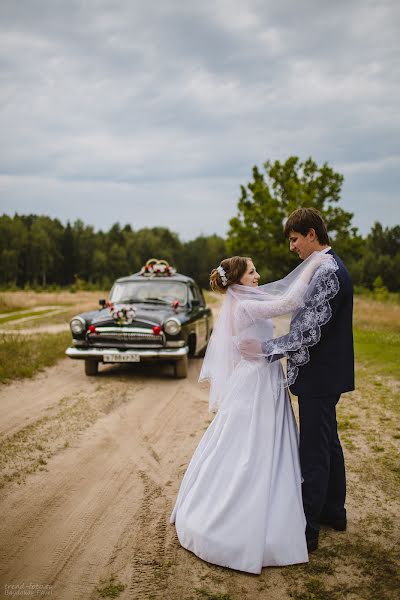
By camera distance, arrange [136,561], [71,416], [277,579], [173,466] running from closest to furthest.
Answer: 1. [277,579]
2. [136,561]
3. [173,466]
4. [71,416]

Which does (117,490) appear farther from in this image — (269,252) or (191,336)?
(269,252)

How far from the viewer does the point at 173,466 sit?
4.71 meters

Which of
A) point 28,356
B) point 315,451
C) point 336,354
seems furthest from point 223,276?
point 28,356

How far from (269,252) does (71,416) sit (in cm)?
2538

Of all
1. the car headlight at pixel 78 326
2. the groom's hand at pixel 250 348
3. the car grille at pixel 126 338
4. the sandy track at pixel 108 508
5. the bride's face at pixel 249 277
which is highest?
the bride's face at pixel 249 277

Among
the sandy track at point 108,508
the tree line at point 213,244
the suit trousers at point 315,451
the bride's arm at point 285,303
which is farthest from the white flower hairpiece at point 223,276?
the tree line at point 213,244

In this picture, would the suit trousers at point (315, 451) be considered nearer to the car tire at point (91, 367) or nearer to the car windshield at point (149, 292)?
the car tire at point (91, 367)

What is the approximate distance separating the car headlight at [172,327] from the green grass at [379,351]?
3.97m

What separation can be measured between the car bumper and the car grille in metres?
0.08

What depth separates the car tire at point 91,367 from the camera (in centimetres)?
889

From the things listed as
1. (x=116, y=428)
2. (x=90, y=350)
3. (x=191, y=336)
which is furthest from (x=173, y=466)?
(x=191, y=336)

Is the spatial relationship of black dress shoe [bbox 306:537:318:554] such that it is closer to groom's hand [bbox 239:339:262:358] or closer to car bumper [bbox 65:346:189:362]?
groom's hand [bbox 239:339:262:358]

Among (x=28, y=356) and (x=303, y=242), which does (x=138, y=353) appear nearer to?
(x=28, y=356)

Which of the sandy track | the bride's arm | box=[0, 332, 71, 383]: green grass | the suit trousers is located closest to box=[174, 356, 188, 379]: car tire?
the sandy track
